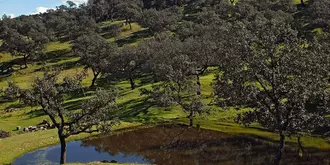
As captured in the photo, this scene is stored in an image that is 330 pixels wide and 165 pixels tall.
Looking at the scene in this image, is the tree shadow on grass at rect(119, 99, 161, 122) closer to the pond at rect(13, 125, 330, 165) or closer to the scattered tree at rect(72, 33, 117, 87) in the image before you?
the pond at rect(13, 125, 330, 165)

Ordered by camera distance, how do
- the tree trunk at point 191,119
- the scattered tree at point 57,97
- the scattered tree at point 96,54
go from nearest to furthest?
the scattered tree at point 57,97 → the tree trunk at point 191,119 → the scattered tree at point 96,54

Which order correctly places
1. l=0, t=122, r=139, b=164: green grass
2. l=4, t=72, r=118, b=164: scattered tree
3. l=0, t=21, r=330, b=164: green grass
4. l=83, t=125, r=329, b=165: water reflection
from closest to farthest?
l=4, t=72, r=118, b=164: scattered tree, l=83, t=125, r=329, b=165: water reflection, l=0, t=122, r=139, b=164: green grass, l=0, t=21, r=330, b=164: green grass

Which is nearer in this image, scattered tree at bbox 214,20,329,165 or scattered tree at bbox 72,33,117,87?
scattered tree at bbox 214,20,329,165

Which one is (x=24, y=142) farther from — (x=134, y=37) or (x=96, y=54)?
(x=134, y=37)

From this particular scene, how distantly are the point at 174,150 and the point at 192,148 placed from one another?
9.25 ft

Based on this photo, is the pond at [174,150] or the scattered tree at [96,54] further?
the scattered tree at [96,54]

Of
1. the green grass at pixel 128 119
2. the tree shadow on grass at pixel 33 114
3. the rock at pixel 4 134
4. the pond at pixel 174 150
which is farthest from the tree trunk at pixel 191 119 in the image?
the tree shadow on grass at pixel 33 114

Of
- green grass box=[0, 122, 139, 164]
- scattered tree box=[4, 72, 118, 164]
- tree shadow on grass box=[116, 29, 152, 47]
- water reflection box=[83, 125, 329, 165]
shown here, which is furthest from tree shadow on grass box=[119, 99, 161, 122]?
tree shadow on grass box=[116, 29, 152, 47]

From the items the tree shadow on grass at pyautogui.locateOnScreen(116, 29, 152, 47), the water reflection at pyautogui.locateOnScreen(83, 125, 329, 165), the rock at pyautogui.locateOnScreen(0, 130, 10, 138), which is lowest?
the water reflection at pyautogui.locateOnScreen(83, 125, 329, 165)

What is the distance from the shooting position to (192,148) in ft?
178

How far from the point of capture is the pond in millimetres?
47656

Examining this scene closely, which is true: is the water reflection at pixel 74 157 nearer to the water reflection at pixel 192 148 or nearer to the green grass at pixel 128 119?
the water reflection at pixel 192 148

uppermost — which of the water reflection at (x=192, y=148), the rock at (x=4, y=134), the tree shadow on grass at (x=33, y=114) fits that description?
the rock at (x=4, y=134)

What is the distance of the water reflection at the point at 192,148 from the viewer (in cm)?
4728
